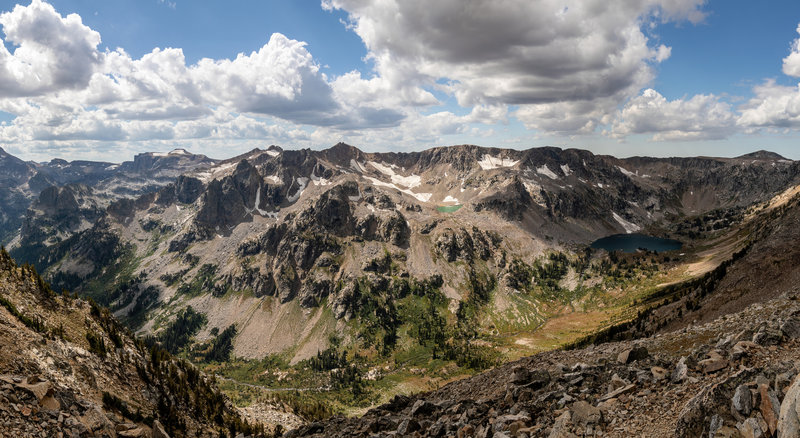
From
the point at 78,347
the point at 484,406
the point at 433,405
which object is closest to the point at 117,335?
the point at 78,347

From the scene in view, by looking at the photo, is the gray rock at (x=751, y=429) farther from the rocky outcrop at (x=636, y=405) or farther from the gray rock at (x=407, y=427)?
A: the gray rock at (x=407, y=427)

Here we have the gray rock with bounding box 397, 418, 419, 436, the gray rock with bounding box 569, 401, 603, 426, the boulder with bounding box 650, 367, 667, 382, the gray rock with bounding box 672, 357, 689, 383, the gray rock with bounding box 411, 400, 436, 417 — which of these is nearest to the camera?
the gray rock with bounding box 569, 401, 603, 426

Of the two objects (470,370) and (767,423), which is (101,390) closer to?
(767,423)

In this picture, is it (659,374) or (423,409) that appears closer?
(659,374)

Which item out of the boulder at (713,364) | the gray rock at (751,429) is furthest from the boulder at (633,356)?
the gray rock at (751,429)

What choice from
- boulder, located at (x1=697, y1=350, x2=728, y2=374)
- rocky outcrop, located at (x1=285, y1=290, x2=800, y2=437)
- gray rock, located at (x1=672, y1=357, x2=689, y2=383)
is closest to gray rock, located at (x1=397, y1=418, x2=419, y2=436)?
rocky outcrop, located at (x1=285, y1=290, x2=800, y2=437)

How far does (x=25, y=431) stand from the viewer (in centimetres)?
2461

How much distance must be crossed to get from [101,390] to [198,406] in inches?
767

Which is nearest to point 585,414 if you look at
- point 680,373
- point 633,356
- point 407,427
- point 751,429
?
point 680,373

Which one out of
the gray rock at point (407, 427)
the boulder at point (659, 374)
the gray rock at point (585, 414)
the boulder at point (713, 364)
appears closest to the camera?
the gray rock at point (585, 414)

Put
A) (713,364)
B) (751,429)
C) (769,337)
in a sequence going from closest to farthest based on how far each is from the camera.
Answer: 1. (751,429)
2. (713,364)
3. (769,337)

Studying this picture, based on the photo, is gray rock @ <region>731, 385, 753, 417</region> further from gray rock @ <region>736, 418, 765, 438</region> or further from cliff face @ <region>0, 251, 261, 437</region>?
cliff face @ <region>0, 251, 261, 437</region>

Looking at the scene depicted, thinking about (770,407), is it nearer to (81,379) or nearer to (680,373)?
(680,373)

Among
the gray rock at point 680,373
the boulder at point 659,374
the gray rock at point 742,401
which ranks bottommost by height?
the boulder at point 659,374
